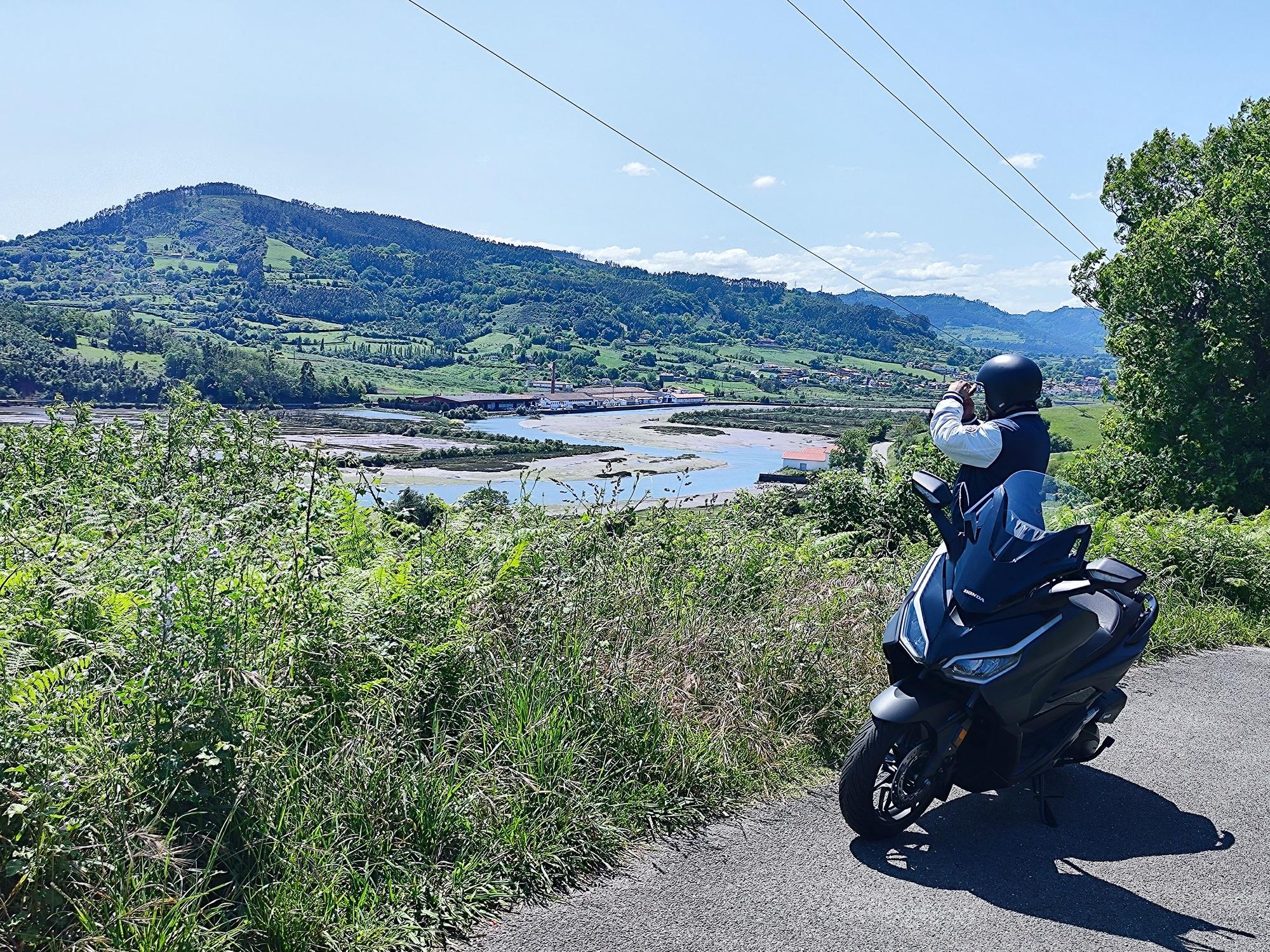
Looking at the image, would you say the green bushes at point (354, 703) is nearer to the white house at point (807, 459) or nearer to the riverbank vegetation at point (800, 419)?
the white house at point (807, 459)

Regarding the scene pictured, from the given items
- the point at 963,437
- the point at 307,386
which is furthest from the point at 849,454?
the point at 963,437

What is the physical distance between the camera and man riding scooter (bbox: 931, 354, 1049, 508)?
416 centimetres

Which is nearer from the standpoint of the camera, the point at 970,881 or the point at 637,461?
the point at 970,881

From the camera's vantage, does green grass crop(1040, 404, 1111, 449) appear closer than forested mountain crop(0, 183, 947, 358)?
Yes

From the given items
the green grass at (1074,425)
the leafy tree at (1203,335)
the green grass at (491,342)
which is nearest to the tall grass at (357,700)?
the leafy tree at (1203,335)

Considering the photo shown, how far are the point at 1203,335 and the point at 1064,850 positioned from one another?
786 inches

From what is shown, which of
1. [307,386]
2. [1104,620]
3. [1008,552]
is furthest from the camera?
[307,386]

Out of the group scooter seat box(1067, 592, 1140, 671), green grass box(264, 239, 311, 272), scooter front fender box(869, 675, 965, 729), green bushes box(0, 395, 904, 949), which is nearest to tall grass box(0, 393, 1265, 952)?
green bushes box(0, 395, 904, 949)

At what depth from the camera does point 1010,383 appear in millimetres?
4215

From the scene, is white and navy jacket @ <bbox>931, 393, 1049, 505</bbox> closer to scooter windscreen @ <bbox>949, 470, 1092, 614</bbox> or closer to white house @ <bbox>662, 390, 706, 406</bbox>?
scooter windscreen @ <bbox>949, 470, 1092, 614</bbox>

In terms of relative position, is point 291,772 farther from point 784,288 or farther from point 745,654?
point 784,288

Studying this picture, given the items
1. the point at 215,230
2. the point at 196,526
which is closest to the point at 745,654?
the point at 196,526

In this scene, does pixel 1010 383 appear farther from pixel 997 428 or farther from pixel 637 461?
pixel 637 461

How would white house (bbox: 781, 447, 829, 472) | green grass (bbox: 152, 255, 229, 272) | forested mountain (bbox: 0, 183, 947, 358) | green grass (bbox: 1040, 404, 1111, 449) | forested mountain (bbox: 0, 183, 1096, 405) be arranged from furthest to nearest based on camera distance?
green grass (bbox: 152, 255, 229, 272), forested mountain (bbox: 0, 183, 947, 358), forested mountain (bbox: 0, 183, 1096, 405), green grass (bbox: 1040, 404, 1111, 449), white house (bbox: 781, 447, 829, 472)
